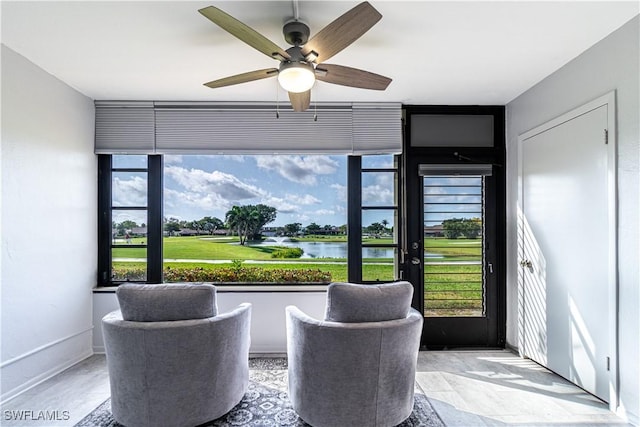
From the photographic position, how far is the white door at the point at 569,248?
2389 millimetres

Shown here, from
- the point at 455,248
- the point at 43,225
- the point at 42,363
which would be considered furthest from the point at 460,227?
the point at 42,363

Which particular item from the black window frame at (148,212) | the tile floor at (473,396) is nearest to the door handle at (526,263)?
the tile floor at (473,396)

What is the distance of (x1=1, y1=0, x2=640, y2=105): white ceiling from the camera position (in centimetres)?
201

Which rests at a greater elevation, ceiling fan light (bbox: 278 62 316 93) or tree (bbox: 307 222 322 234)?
ceiling fan light (bbox: 278 62 316 93)

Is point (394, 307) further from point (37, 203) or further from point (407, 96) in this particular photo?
point (37, 203)

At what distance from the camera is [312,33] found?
7.36 feet

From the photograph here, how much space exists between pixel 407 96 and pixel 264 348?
9.80ft

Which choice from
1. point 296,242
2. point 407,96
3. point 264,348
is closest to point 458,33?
point 407,96

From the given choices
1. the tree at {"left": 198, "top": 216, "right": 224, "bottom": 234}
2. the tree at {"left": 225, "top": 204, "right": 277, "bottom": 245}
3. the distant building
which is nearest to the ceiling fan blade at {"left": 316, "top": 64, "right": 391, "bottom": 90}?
the distant building

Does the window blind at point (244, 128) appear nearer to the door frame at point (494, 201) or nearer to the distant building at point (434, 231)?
the door frame at point (494, 201)

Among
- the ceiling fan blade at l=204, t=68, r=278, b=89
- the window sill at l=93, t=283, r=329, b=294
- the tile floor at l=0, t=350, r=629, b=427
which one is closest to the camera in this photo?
the ceiling fan blade at l=204, t=68, r=278, b=89

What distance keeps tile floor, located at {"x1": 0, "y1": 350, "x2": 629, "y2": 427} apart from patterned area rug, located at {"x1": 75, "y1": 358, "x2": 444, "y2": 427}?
0.09 meters

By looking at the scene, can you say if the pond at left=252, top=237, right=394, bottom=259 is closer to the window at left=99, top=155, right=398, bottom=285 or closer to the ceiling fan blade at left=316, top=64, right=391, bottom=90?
the window at left=99, top=155, right=398, bottom=285

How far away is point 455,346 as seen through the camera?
3.57m
